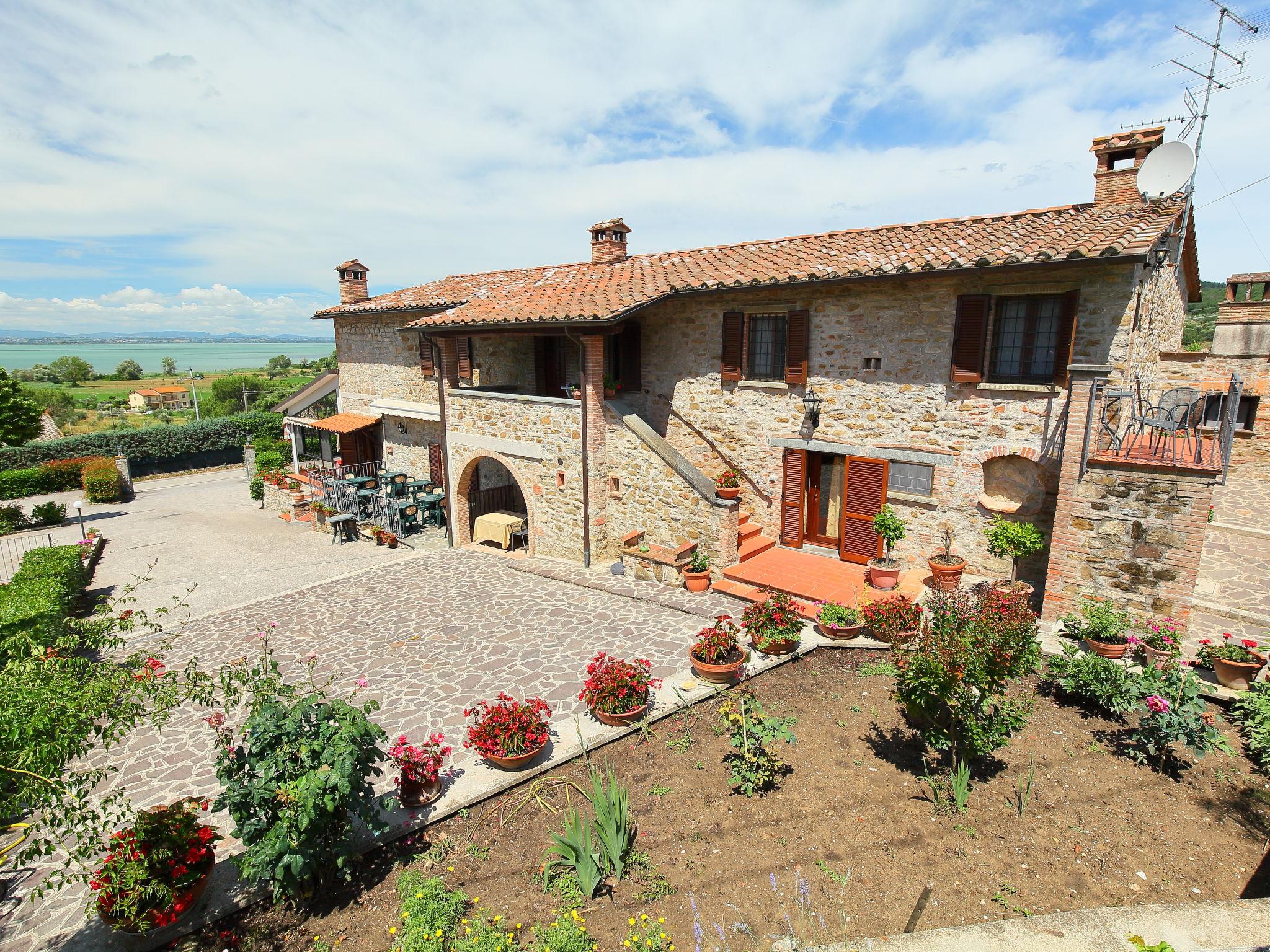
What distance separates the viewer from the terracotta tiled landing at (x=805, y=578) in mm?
11789

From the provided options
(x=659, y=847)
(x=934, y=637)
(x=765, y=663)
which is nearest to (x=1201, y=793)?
(x=934, y=637)

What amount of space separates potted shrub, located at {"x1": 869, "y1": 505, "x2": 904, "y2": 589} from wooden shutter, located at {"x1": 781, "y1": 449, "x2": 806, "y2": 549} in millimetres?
1869

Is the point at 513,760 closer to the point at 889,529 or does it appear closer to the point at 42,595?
the point at 889,529

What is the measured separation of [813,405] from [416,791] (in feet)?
32.6

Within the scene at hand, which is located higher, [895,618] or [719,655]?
[895,618]

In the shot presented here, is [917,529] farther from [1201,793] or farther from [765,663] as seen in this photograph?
[1201,793]

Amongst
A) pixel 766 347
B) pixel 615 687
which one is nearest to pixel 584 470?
pixel 766 347

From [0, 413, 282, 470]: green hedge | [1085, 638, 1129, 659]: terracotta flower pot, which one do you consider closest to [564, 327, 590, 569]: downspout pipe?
[1085, 638, 1129, 659]: terracotta flower pot

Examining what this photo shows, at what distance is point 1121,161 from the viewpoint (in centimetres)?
1148

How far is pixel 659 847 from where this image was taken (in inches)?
237

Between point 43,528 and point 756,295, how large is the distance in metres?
29.2

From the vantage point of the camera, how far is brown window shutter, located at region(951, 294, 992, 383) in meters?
10.9

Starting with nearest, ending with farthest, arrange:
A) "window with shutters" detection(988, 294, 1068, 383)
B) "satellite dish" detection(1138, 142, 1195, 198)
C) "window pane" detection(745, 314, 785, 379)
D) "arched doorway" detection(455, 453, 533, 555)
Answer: "satellite dish" detection(1138, 142, 1195, 198) → "window with shutters" detection(988, 294, 1068, 383) → "window pane" detection(745, 314, 785, 379) → "arched doorway" detection(455, 453, 533, 555)

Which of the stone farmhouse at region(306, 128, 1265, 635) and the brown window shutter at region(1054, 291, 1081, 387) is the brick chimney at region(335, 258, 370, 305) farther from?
the brown window shutter at region(1054, 291, 1081, 387)
